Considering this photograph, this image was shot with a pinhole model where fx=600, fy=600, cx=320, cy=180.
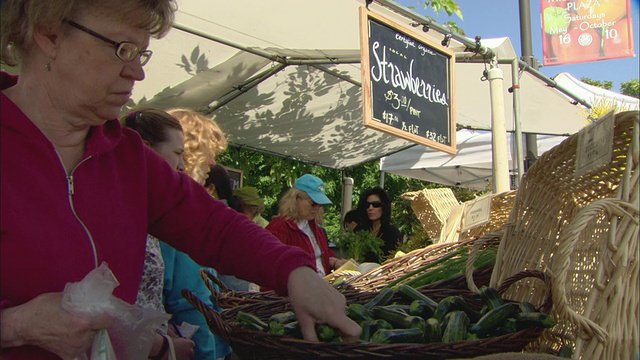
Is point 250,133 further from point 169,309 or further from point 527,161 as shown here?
point 169,309

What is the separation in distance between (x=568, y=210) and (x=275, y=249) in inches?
35.3

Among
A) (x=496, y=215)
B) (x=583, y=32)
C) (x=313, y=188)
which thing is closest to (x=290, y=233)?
(x=313, y=188)

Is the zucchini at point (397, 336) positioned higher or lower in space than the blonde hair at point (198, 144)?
lower

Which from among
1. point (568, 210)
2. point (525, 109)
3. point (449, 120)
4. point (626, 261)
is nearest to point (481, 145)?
point (525, 109)

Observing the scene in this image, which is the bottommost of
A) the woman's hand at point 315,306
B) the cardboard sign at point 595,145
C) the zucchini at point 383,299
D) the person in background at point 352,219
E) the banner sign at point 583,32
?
the person in background at point 352,219

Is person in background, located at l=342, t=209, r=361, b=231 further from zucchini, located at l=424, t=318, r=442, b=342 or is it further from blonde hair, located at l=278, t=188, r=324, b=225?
zucchini, located at l=424, t=318, r=442, b=342

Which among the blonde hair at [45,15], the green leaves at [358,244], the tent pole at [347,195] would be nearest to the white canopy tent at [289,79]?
the tent pole at [347,195]

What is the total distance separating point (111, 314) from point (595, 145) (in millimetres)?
1145

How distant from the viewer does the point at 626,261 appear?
1252 mm

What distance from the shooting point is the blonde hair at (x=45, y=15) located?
1199mm

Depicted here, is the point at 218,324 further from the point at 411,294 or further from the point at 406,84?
the point at 406,84

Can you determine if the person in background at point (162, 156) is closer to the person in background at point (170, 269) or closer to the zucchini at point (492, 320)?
the person in background at point (170, 269)

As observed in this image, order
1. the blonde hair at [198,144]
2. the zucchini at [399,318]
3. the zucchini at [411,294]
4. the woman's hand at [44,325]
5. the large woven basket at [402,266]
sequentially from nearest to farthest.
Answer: the woman's hand at [44,325] → the zucchini at [399,318] → the zucchini at [411,294] → the large woven basket at [402,266] → the blonde hair at [198,144]

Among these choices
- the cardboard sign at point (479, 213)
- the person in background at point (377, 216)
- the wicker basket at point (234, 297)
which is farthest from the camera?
the person in background at point (377, 216)
